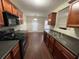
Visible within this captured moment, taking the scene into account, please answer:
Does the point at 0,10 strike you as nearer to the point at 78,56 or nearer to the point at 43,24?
the point at 78,56

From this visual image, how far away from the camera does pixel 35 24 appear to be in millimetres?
8320

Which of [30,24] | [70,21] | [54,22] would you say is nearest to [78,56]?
[70,21]

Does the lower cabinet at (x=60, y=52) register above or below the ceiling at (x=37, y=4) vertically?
below

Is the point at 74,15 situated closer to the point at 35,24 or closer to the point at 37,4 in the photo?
the point at 37,4

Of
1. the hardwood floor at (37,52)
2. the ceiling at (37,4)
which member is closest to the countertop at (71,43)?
the hardwood floor at (37,52)

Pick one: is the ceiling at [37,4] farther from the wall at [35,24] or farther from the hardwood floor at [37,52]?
the wall at [35,24]

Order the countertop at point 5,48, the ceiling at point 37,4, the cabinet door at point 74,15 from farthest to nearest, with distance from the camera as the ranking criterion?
1. the ceiling at point 37,4
2. the cabinet door at point 74,15
3. the countertop at point 5,48

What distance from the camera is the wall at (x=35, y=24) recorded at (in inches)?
318

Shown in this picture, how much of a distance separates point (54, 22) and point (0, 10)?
3024mm

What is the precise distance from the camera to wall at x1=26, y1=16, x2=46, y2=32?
809 centimetres

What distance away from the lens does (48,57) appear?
2357 millimetres

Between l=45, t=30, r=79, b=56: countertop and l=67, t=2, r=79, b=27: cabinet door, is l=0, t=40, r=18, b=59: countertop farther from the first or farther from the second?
Answer: l=67, t=2, r=79, b=27: cabinet door

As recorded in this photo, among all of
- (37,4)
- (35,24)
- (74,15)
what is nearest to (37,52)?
(74,15)

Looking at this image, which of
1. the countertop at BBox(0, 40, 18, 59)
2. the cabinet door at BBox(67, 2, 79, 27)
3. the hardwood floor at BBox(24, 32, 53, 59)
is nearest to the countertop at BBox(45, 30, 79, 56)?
the cabinet door at BBox(67, 2, 79, 27)
